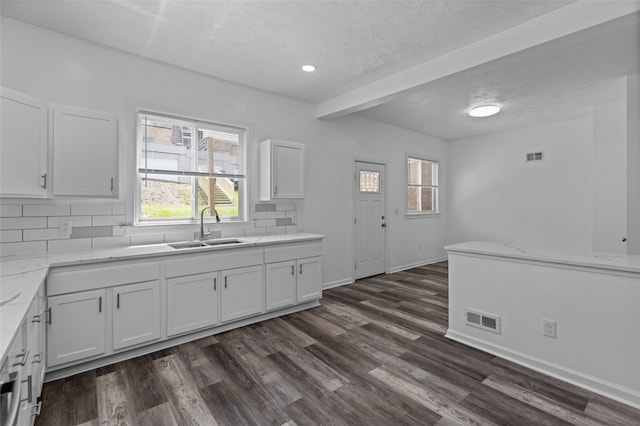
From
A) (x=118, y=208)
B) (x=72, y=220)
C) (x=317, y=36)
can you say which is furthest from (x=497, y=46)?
(x=72, y=220)

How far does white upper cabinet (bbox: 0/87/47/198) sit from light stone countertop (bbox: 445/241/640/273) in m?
3.52

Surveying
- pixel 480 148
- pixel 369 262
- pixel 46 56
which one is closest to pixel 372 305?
pixel 369 262

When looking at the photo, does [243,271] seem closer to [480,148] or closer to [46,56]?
[46,56]

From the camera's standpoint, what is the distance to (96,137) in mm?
2549

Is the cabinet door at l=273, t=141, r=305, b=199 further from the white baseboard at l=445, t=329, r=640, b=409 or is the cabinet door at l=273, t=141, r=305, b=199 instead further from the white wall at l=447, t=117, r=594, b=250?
the white wall at l=447, t=117, r=594, b=250

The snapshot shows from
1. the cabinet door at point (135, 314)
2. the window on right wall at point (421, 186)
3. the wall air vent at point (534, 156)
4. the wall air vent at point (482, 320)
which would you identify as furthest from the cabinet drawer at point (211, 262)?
the wall air vent at point (534, 156)

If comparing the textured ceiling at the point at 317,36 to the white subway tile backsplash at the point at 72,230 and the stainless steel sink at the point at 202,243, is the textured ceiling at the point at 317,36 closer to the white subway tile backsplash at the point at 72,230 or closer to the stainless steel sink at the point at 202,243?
the white subway tile backsplash at the point at 72,230

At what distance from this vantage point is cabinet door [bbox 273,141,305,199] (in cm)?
384

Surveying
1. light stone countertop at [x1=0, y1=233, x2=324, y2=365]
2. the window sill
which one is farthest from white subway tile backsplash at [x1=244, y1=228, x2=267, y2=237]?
the window sill

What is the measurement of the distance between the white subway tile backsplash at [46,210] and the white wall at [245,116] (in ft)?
1.43

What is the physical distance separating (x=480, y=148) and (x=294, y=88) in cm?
466

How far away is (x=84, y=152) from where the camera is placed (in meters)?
2.50

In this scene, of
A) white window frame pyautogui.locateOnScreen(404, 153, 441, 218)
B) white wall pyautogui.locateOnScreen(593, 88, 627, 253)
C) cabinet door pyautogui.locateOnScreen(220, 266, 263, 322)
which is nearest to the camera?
cabinet door pyautogui.locateOnScreen(220, 266, 263, 322)

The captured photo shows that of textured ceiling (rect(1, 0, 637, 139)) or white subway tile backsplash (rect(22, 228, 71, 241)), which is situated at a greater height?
textured ceiling (rect(1, 0, 637, 139))
